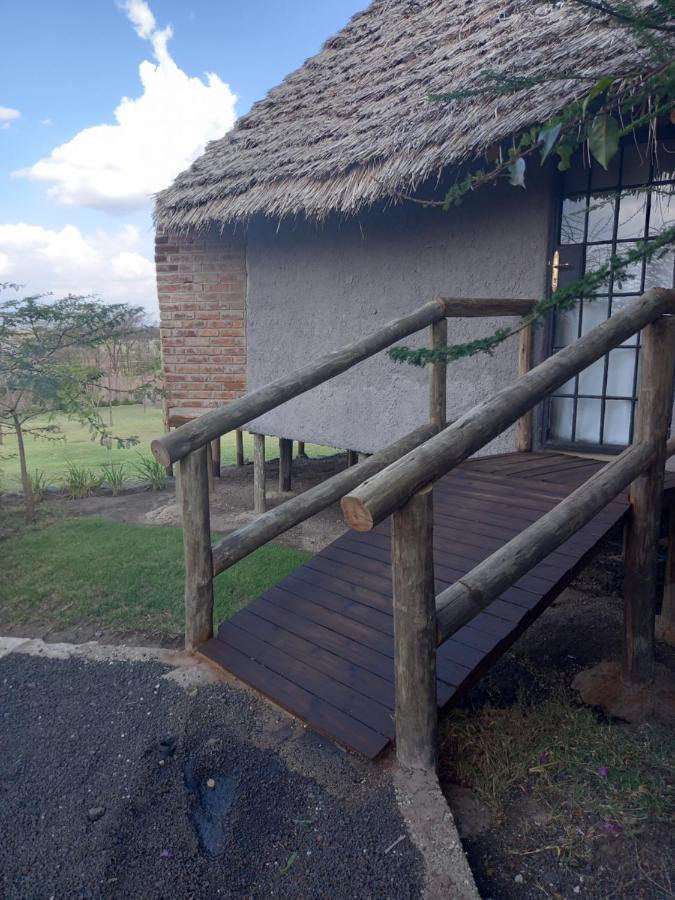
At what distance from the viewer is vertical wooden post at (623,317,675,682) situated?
2.90 m

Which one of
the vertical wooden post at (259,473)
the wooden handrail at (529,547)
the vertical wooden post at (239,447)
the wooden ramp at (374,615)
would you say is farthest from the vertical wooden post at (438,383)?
the vertical wooden post at (239,447)

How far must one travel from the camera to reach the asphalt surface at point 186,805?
6.15 feet

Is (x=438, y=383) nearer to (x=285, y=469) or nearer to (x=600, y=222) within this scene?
(x=600, y=222)

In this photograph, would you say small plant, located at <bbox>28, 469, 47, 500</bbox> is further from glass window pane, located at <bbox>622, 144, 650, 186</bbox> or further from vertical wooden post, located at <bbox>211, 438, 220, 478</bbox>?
glass window pane, located at <bbox>622, 144, 650, 186</bbox>

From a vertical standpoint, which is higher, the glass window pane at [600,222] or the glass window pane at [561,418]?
the glass window pane at [600,222]

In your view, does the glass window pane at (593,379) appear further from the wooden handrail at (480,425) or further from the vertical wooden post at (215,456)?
the vertical wooden post at (215,456)

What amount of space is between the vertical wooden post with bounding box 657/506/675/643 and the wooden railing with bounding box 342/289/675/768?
85cm

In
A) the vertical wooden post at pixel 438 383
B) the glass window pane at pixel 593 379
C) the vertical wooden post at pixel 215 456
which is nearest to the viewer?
the vertical wooden post at pixel 438 383

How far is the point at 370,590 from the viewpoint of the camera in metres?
3.01

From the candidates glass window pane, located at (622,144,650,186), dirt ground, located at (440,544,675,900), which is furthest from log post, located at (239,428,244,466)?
dirt ground, located at (440,544,675,900)

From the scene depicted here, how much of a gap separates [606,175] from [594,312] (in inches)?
34.0

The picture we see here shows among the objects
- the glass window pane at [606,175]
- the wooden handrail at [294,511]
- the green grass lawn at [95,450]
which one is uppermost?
the glass window pane at [606,175]

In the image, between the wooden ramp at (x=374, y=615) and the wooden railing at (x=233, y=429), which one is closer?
the wooden ramp at (x=374, y=615)

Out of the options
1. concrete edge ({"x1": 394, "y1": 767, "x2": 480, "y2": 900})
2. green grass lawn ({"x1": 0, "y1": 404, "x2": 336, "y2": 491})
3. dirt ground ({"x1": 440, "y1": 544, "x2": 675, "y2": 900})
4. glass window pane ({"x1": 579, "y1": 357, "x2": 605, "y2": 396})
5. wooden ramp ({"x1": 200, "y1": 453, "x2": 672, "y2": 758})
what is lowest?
green grass lawn ({"x1": 0, "y1": 404, "x2": 336, "y2": 491})
